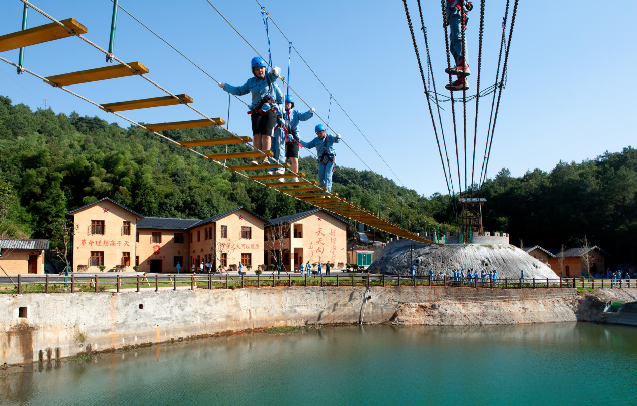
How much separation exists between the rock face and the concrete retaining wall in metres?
3.36

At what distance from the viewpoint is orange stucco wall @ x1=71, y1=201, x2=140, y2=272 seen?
3375 cm

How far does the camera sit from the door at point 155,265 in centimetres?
3916

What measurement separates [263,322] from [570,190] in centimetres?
4480

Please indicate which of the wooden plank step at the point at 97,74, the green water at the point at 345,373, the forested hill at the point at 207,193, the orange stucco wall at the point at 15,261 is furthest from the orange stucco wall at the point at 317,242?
the wooden plank step at the point at 97,74

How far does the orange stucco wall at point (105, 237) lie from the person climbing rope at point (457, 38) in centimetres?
2894

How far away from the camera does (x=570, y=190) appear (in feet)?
177

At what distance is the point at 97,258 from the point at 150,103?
31435mm

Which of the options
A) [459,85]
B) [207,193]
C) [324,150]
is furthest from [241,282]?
[207,193]

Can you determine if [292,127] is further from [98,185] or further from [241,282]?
[98,185]

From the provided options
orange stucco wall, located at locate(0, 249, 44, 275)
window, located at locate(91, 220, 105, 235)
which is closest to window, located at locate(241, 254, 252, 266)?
window, located at locate(91, 220, 105, 235)

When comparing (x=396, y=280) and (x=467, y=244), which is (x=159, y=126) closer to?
(x=396, y=280)

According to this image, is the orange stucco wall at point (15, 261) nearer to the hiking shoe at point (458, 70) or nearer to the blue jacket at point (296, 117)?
the blue jacket at point (296, 117)

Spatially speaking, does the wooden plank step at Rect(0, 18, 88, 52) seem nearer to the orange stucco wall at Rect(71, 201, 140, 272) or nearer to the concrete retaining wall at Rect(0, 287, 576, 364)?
the concrete retaining wall at Rect(0, 287, 576, 364)

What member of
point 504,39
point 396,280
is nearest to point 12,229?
point 396,280
